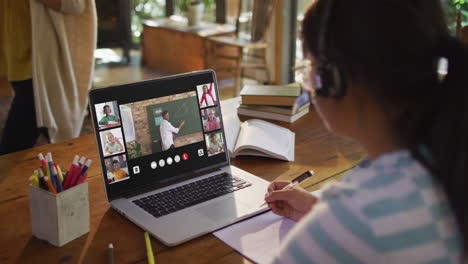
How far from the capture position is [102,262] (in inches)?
38.2

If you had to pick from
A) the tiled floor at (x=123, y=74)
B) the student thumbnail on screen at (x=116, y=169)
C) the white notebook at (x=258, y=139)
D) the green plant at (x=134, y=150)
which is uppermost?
the green plant at (x=134, y=150)

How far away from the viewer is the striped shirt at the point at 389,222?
24.5 inches

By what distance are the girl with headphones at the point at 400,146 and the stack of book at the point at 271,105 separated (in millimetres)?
1082

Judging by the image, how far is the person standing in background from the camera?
7.30 ft

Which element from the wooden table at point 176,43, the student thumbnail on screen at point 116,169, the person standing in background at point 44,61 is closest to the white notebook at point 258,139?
the student thumbnail on screen at point 116,169

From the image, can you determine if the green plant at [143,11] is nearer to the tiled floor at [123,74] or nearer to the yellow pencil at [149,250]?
the tiled floor at [123,74]

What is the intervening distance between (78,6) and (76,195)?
1.46 meters

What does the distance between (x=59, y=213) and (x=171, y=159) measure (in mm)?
347

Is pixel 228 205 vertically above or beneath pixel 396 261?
beneath

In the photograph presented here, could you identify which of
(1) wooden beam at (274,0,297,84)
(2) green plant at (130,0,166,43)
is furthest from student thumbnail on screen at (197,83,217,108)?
(2) green plant at (130,0,166,43)

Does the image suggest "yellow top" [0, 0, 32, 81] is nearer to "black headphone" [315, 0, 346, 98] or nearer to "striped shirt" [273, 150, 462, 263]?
"black headphone" [315, 0, 346, 98]

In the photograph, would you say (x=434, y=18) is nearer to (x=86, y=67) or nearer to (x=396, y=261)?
(x=396, y=261)

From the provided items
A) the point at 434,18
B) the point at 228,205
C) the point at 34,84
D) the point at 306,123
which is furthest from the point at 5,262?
the point at 34,84

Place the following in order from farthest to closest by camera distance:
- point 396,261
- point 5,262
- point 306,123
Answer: point 306,123 → point 5,262 → point 396,261
